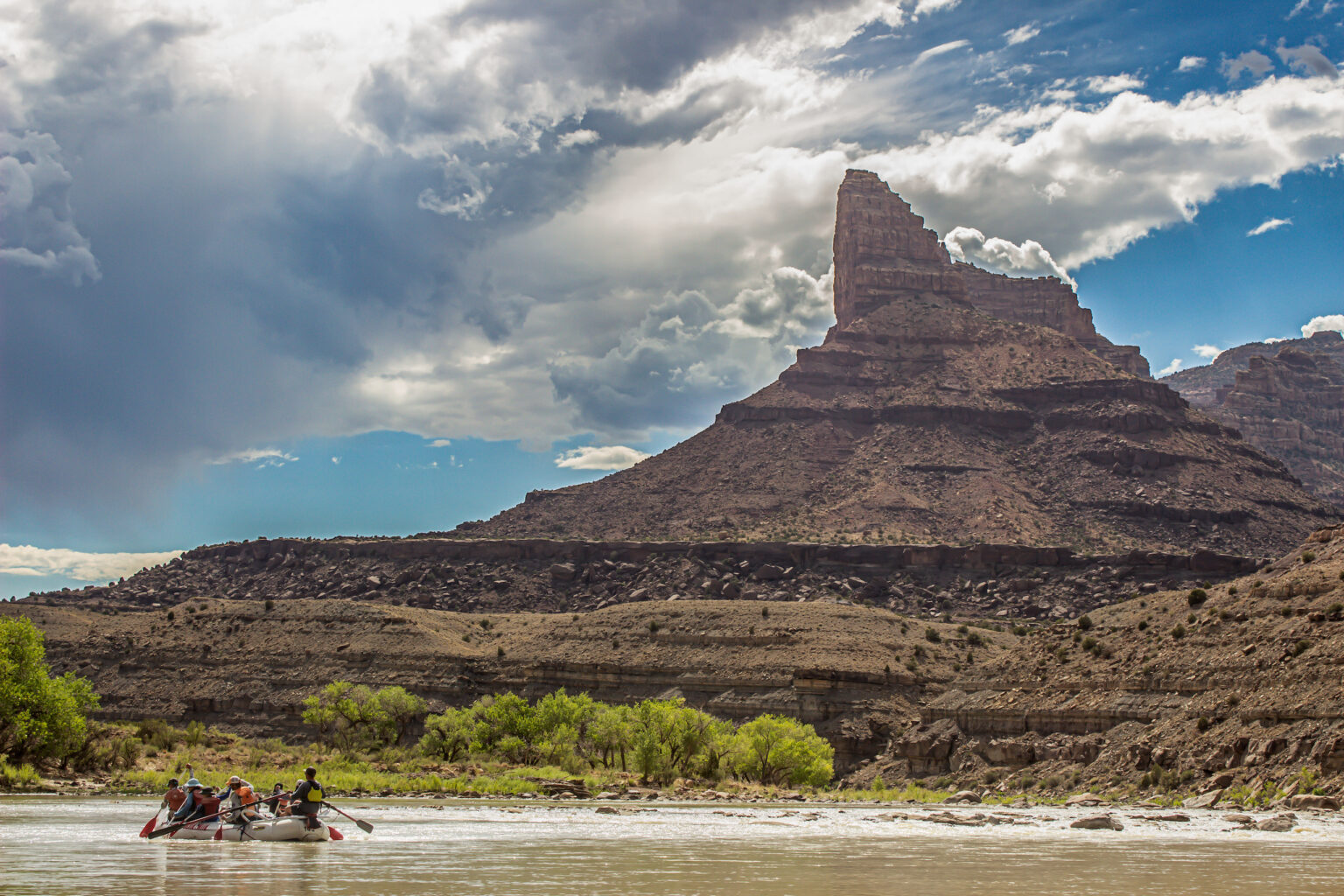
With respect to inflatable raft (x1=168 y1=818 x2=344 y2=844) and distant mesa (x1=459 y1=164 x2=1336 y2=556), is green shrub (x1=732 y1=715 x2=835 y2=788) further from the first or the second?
distant mesa (x1=459 y1=164 x2=1336 y2=556)

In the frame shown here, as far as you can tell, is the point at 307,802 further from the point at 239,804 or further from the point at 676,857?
the point at 676,857

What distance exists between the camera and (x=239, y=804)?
131 ft

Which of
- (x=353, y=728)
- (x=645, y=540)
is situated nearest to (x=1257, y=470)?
(x=645, y=540)

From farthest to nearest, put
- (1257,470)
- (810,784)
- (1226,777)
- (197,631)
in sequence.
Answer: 1. (1257,470)
2. (197,631)
3. (810,784)
4. (1226,777)

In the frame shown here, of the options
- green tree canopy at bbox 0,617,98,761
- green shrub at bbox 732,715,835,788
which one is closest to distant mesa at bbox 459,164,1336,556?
green shrub at bbox 732,715,835,788

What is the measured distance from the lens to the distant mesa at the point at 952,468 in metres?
149

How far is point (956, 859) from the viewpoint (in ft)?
114

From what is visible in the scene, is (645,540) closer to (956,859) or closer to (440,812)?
(440,812)

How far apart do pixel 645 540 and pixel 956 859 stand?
361 ft

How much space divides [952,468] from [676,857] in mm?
133181

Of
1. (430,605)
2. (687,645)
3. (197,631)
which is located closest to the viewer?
(687,645)

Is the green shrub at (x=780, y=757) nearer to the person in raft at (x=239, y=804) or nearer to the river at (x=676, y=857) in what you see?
the river at (x=676, y=857)

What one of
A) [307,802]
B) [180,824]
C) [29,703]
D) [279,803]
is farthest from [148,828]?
[29,703]

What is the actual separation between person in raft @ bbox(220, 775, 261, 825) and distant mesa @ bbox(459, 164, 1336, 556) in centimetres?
10634
